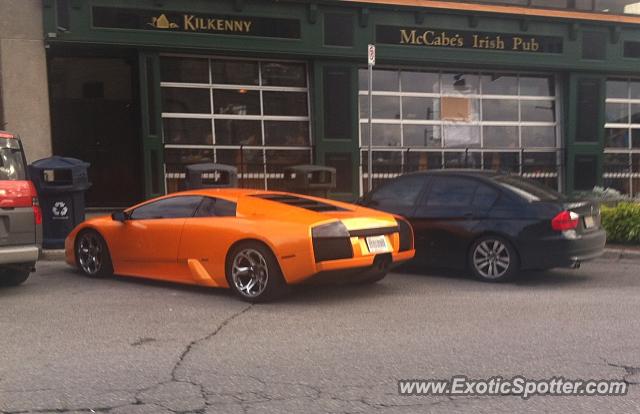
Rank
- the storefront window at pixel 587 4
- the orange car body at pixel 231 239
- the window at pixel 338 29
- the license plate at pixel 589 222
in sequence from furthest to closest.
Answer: the storefront window at pixel 587 4 < the window at pixel 338 29 < the license plate at pixel 589 222 < the orange car body at pixel 231 239

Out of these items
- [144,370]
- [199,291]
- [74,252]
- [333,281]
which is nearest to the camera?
[144,370]

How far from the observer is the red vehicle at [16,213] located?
21.9ft

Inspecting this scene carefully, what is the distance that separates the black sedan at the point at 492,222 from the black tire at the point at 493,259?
1 centimetres

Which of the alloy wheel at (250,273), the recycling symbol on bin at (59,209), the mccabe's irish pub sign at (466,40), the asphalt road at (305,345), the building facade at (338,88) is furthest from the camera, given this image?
the mccabe's irish pub sign at (466,40)

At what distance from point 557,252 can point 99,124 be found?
1131cm

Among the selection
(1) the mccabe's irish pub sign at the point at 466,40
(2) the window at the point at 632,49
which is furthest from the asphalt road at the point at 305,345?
(2) the window at the point at 632,49

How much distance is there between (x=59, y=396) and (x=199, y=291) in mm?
3296

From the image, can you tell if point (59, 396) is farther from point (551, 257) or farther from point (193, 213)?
point (551, 257)

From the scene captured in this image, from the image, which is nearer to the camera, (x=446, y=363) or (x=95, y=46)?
(x=446, y=363)

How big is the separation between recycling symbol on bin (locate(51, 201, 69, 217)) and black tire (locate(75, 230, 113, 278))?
6.95 feet

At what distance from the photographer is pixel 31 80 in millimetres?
12711

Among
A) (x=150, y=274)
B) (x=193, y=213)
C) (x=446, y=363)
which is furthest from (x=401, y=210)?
(x=446, y=363)

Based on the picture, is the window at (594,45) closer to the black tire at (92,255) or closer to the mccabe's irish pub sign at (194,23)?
the mccabe's irish pub sign at (194,23)

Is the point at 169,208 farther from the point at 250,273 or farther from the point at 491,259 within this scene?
the point at 491,259
